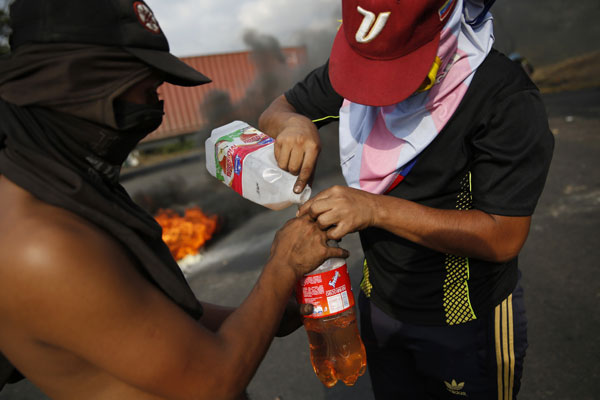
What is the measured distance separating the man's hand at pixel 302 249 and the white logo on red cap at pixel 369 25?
71cm

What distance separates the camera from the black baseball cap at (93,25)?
4.03 ft

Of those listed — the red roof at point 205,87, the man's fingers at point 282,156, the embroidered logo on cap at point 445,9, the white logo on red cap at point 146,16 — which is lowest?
the red roof at point 205,87

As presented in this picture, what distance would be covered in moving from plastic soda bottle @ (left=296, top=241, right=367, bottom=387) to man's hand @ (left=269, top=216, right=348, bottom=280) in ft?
0.37

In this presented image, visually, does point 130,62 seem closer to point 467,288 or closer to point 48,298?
point 48,298

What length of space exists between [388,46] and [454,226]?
719 millimetres

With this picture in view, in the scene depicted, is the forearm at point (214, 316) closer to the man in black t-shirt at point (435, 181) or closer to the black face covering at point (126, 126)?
the man in black t-shirt at point (435, 181)

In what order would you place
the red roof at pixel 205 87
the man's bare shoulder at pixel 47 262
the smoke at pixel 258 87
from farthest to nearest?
the red roof at pixel 205 87 < the smoke at pixel 258 87 < the man's bare shoulder at pixel 47 262

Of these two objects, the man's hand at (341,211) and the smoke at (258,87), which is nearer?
the man's hand at (341,211)

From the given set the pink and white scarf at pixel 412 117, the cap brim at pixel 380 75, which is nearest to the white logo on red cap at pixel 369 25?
the cap brim at pixel 380 75

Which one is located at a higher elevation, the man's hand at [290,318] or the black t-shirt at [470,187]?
the black t-shirt at [470,187]

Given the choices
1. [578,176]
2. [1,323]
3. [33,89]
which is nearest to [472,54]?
[33,89]

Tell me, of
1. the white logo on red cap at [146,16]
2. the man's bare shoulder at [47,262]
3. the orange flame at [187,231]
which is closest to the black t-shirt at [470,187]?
the white logo on red cap at [146,16]

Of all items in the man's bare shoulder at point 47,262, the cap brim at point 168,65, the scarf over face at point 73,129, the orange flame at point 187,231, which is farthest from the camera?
the orange flame at point 187,231

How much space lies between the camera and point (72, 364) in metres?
1.21
